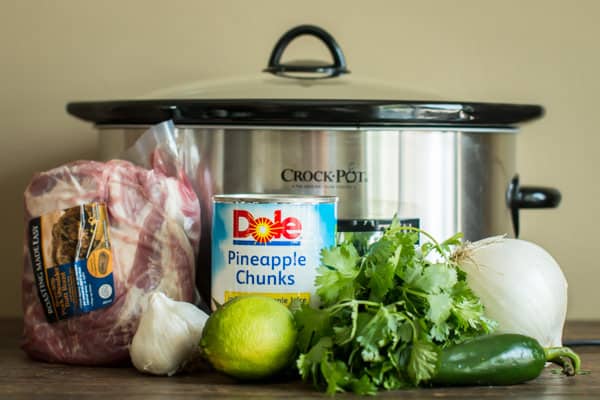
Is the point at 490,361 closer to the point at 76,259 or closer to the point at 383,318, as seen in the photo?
the point at 383,318

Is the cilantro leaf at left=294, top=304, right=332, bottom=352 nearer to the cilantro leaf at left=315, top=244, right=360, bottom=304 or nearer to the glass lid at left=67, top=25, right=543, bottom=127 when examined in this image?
the cilantro leaf at left=315, top=244, right=360, bottom=304

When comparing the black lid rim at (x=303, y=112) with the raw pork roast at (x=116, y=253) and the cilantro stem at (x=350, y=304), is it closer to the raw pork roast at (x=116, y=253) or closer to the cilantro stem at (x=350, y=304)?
the raw pork roast at (x=116, y=253)

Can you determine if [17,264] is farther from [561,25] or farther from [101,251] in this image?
[561,25]

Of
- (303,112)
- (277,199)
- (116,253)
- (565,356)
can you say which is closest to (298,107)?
(303,112)

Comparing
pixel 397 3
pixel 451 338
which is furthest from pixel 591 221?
pixel 451 338

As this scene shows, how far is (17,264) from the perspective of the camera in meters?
1.33

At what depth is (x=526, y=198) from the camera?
1115 mm

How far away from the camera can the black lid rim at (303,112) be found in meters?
0.96

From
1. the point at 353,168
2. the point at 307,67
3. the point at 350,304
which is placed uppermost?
the point at 307,67

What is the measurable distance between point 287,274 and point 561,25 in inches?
27.0

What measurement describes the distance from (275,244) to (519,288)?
9.5 inches

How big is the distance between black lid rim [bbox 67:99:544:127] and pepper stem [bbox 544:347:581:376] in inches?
11.1

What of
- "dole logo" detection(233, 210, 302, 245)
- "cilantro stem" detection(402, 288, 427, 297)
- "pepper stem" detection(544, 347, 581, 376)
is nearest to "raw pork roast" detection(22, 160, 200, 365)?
"dole logo" detection(233, 210, 302, 245)

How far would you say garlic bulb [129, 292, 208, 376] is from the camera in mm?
851
